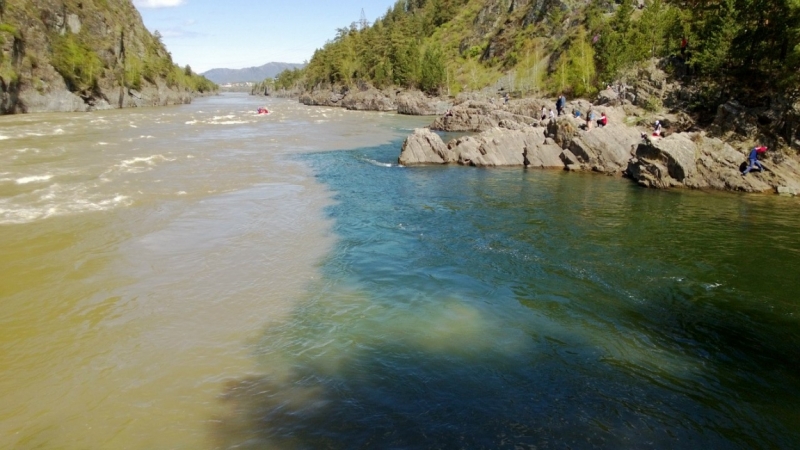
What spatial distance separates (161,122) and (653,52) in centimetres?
6324

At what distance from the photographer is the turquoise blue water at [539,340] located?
777 centimetres

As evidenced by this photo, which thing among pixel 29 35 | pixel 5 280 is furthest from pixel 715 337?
pixel 29 35

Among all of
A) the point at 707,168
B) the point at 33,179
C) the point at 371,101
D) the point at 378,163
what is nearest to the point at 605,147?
the point at 707,168

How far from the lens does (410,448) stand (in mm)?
7184

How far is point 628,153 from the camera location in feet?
105

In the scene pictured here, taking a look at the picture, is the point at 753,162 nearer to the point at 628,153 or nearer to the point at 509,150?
the point at 628,153

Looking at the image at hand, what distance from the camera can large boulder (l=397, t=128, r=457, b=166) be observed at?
117 feet

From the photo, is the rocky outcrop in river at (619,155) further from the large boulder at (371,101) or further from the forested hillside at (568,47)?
the large boulder at (371,101)

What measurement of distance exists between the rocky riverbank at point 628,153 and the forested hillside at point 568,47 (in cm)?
430

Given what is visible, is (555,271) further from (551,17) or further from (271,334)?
(551,17)

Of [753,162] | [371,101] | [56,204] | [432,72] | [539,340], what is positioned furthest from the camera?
[371,101]

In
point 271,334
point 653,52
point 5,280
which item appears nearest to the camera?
point 271,334

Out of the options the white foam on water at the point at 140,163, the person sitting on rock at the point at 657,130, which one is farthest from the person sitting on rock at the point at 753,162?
the white foam on water at the point at 140,163

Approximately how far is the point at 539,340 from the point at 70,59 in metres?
88.0
